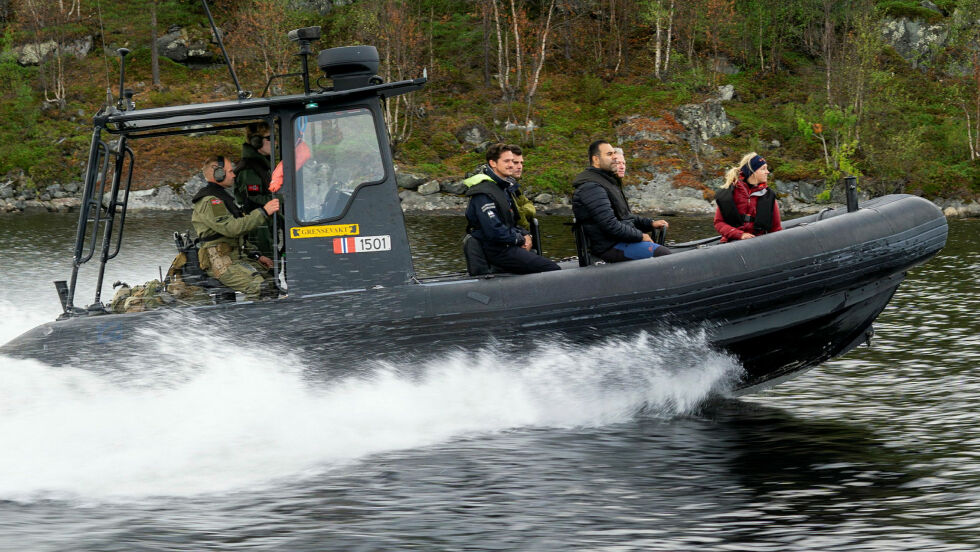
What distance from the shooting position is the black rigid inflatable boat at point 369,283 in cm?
660

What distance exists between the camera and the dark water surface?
511 cm

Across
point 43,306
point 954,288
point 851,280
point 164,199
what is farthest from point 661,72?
point 851,280

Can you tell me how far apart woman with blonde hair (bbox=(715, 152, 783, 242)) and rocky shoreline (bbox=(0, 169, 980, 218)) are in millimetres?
22163

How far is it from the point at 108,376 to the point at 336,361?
1.57 metres

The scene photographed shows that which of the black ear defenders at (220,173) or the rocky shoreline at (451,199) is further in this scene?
the rocky shoreline at (451,199)

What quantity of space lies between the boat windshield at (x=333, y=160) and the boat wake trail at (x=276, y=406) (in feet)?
3.63

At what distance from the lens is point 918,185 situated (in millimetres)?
29922

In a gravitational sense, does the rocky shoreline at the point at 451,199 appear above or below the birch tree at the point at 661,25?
below

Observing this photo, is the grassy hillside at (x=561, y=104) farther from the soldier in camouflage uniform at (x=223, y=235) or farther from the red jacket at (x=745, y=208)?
the red jacket at (x=745, y=208)

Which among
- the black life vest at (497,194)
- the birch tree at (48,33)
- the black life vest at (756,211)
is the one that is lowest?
the black life vest at (756,211)

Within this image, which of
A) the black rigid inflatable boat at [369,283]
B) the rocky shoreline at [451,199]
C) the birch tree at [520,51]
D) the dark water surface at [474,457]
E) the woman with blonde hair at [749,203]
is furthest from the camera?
the birch tree at [520,51]

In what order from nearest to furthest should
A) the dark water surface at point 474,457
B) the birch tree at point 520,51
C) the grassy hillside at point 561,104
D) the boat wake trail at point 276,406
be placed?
the dark water surface at point 474,457 → the boat wake trail at point 276,406 → the grassy hillside at point 561,104 → the birch tree at point 520,51

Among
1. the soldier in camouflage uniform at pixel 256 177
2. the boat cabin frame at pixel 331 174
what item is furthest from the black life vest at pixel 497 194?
the soldier in camouflage uniform at pixel 256 177

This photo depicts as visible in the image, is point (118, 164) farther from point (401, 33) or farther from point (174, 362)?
point (401, 33)
